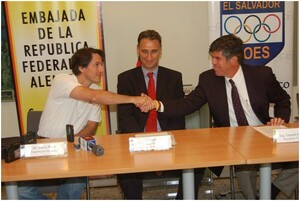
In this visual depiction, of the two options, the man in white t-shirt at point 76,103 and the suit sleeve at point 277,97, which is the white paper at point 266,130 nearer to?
the suit sleeve at point 277,97

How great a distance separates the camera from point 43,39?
3.61 meters

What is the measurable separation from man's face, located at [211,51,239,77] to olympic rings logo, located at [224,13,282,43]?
84cm

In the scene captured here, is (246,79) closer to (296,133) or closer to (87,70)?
(296,133)

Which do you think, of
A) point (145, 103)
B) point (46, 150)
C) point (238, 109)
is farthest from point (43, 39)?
point (238, 109)

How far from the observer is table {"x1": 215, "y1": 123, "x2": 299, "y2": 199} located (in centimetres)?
191

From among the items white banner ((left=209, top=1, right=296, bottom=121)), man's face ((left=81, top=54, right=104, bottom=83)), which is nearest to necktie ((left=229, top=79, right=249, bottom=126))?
white banner ((left=209, top=1, right=296, bottom=121))

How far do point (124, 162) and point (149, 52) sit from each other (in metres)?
1.40

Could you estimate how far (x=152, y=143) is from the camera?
2.12 m

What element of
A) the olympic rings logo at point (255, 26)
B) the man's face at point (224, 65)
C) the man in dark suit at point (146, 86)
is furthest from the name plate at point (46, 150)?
the olympic rings logo at point (255, 26)

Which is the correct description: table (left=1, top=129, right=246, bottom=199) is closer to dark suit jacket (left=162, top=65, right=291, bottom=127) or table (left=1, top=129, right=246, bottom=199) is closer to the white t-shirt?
the white t-shirt

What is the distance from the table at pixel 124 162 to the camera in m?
1.83

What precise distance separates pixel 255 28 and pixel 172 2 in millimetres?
918

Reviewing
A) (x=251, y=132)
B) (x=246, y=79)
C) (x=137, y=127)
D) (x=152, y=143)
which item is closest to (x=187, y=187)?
(x=152, y=143)

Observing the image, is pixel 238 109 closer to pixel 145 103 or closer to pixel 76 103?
pixel 145 103
